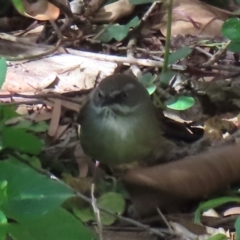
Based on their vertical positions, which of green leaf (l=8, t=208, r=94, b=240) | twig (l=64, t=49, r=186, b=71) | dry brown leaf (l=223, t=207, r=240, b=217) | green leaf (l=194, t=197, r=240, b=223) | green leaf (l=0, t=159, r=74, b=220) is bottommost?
twig (l=64, t=49, r=186, b=71)

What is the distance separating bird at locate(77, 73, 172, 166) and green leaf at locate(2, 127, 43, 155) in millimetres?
741

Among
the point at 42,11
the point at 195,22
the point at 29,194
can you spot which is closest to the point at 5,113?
the point at 29,194

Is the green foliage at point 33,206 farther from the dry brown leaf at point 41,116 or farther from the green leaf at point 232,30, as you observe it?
the dry brown leaf at point 41,116

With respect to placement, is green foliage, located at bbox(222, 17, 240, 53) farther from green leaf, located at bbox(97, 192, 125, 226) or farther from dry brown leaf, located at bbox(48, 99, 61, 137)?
dry brown leaf, located at bbox(48, 99, 61, 137)

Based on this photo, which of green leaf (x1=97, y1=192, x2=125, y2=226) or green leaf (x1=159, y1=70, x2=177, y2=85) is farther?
green leaf (x1=159, y1=70, x2=177, y2=85)

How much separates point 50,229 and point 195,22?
340 cm

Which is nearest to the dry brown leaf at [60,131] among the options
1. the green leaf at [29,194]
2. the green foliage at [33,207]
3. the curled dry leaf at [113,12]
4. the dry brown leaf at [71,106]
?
the dry brown leaf at [71,106]

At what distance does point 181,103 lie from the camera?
4062 millimetres

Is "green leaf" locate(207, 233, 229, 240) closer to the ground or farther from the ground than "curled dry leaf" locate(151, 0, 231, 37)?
farther from the ground

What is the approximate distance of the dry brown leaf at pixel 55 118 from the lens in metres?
4.06

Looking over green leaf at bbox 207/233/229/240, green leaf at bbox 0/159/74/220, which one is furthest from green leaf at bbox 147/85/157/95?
green leaf at bbox 0/159/74/220

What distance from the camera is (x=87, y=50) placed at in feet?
16.7

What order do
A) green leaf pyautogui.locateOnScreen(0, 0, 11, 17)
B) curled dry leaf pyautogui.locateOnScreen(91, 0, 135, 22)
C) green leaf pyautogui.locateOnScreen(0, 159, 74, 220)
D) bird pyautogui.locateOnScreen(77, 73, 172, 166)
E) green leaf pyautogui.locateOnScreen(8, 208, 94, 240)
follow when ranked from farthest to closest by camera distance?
green leaf pyautogui.locateOnScreen(0, 0, 11, 17), curled dry leaf pyautogui.locateOnScreen(91, 0, 135, 22), bird pyautogui.locateOnScreen(77, 73, 172, 166), green leaf pyautogui.locateOnScreen(8, 208, 94, 240), green leaf pyautogui.locateOnScreen(0, 159, 74, 220)

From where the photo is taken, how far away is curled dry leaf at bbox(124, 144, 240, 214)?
10.0 ft
